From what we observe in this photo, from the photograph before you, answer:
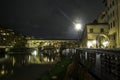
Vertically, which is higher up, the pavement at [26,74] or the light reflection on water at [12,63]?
the pavement at [26,74]

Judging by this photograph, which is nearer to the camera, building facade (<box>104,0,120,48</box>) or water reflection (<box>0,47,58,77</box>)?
water reflection (<box>0,47,58,77</box>)

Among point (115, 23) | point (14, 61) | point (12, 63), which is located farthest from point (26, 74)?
point (14, 61)

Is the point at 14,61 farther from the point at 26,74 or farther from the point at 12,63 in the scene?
the point at 26,74

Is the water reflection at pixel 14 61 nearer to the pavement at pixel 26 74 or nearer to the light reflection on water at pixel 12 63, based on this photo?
the light reflection on water at pixel 12 63

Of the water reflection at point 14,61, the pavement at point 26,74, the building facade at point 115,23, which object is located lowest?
the water reflection at point 14,61

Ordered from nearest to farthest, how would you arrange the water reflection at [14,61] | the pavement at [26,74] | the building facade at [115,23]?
1. the pavement at [26,74]
2. the water reflection at [14,61]
3. the building facade at [115,23]

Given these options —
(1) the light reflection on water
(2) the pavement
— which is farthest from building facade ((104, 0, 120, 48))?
(1) the light reflection on water

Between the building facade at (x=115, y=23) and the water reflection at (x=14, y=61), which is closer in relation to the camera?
the water reflection at (x=14, y=61)

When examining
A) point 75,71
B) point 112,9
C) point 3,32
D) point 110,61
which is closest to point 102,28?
point 112,9

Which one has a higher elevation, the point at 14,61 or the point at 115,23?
the point at 115,23

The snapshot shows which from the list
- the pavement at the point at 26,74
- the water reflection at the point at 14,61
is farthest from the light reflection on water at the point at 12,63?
the pavement at the point at 26,74

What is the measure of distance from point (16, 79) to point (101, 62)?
2846 centimetres

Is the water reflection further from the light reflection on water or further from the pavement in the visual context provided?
the pavement

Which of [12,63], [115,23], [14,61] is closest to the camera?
[115,23]
